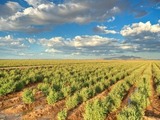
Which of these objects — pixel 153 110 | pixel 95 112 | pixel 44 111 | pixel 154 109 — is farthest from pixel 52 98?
pixel 154 109

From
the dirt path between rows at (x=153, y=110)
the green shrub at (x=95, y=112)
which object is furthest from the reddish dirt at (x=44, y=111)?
the dirt path between rows at (x=153, y=110)

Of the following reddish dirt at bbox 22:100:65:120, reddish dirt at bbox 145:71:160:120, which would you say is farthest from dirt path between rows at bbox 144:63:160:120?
reddish dirt at bbox 22:100:65:120

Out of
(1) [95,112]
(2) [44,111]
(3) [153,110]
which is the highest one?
(1) [95,112]

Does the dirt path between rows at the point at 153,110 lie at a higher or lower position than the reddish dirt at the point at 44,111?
lower

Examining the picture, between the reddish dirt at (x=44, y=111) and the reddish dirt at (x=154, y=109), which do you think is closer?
the reddish dirt at (x=44, y=111)

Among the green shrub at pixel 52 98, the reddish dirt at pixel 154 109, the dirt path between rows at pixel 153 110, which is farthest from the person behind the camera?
the green shrub at pixel 52 98

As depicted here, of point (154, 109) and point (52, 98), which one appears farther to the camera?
point (52, 98)

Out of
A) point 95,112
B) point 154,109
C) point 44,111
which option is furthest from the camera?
point 154,109

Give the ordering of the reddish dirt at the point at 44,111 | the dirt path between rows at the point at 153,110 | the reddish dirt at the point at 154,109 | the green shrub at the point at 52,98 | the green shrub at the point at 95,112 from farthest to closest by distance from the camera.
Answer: the green shrub at the point at 52,98, the reddish dirt at the point at 154,109, the reddish dirt at the point at 44,111, the dirt path between rows at the point at 153,110, the green shrub at the point at 95,112

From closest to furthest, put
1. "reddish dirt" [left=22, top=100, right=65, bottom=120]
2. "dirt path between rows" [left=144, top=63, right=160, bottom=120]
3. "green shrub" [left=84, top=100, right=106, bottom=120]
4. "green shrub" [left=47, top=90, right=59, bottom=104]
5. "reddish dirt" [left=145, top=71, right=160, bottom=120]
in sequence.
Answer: "green shrub" [left=84, top=100, right=106, bottom=120]
"dirt path between rows" [left=144, top=63, right=160, bottom=120]
"reddish dirt" [left=22, top=100, right=65, bottom=120]
"reddish dirt" [left=145, top=71, right=160, bottom=120]
"green shrub" [left=47, top=90, right=59, bottom=104]

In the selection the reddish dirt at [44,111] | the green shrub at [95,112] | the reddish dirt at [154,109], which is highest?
the green shrub at [95,112]

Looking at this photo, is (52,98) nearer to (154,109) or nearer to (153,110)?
(153,110)

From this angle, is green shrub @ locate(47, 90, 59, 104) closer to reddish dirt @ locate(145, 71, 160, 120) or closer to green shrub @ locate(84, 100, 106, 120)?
green shrub @ locate(84, 100, 106, 120)

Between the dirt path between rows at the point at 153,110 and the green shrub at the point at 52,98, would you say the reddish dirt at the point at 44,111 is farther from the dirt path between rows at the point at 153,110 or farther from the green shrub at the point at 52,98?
the dirt path between rows at the point at 153,110
